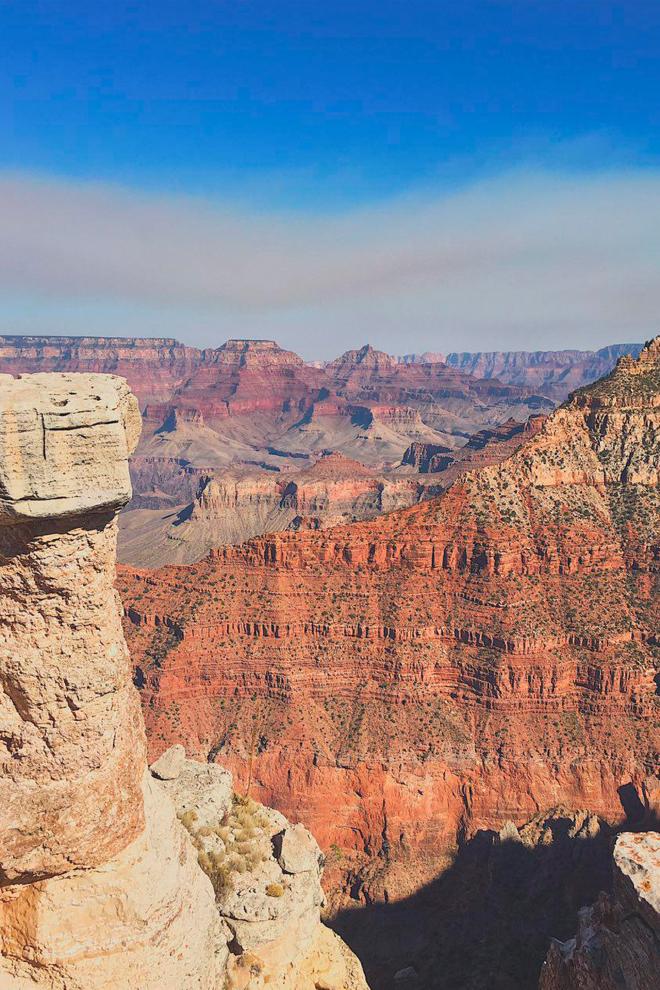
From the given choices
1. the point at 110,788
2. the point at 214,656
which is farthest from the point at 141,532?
the point at 110,788

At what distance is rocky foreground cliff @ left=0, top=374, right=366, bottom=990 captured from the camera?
39.8ft

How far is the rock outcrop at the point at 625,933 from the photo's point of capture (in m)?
18.6

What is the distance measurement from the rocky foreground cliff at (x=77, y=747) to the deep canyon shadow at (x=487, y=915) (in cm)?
2561

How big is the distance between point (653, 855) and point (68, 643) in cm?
1860

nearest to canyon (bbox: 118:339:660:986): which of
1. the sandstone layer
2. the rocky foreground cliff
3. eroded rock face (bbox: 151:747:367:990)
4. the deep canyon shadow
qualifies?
the sandstone layer

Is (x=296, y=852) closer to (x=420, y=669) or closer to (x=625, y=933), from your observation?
(x=625, y=933)

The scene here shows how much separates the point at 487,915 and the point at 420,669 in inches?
704

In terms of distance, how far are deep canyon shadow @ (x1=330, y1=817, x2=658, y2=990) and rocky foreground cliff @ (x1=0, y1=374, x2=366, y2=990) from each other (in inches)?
1008

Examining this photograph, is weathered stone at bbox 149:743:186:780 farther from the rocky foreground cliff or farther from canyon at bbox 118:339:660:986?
canyon at bbox 118:339:660:986

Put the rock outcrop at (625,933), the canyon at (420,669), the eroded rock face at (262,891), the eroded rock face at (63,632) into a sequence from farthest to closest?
the canyon at (420,669) → the eroded rock face at (262,891) → the rock outcrop at (625,933) → the eroded rock face at (63,632)

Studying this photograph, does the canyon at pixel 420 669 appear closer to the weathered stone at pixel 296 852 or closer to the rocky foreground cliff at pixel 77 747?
the weathered stone at pixel 296 852

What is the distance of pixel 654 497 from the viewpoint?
61.8 m

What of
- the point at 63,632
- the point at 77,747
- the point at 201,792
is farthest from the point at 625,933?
the point at 63,632

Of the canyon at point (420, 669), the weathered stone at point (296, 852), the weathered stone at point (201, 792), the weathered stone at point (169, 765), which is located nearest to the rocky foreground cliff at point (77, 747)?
the weathered stone at point (296, 852)
